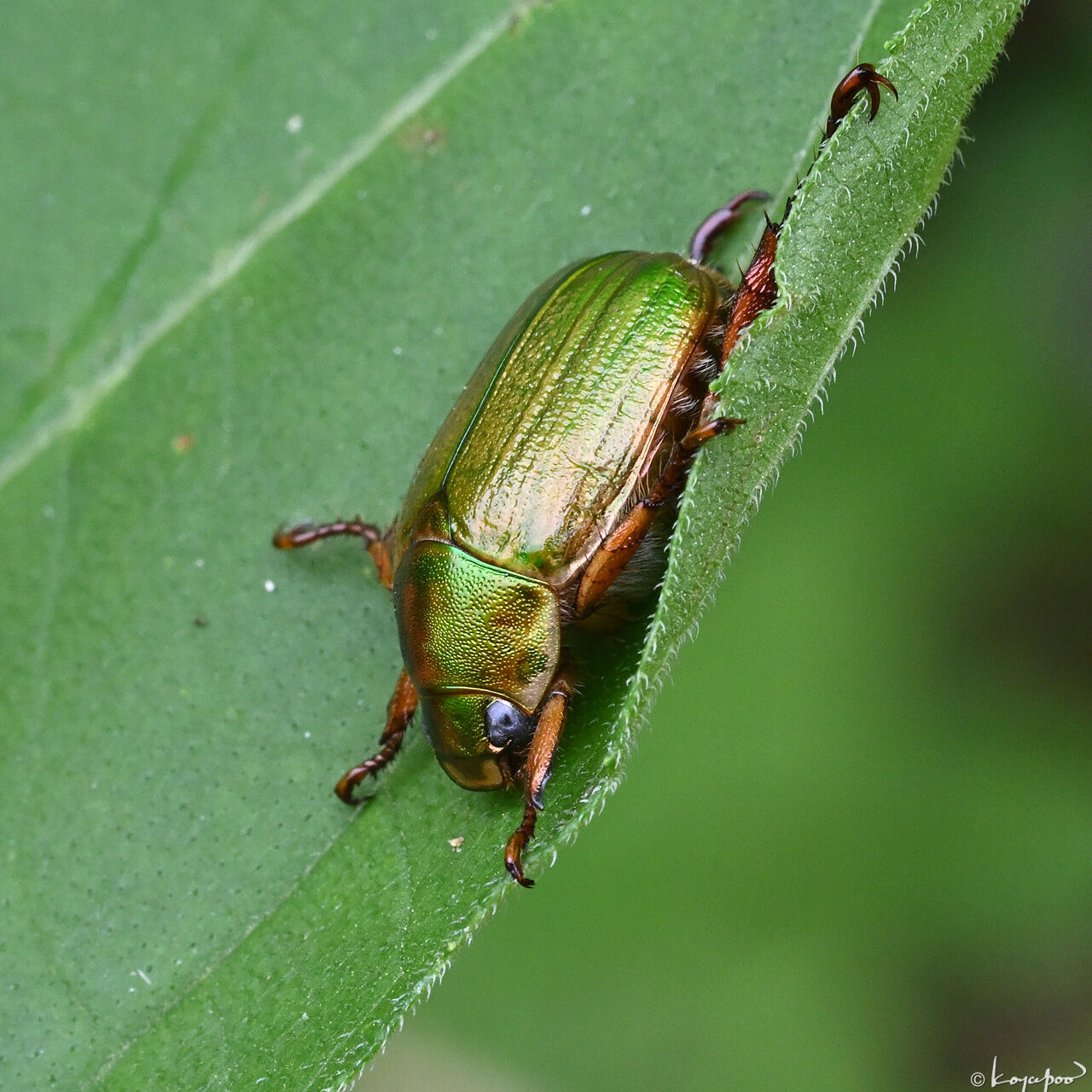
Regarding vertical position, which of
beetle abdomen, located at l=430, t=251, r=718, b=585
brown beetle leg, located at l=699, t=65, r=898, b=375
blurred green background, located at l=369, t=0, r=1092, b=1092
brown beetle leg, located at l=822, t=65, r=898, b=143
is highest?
brown beetle leg, located at l=822, t=65, r=898, b=143

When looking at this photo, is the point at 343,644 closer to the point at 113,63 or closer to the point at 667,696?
the point at 667,696

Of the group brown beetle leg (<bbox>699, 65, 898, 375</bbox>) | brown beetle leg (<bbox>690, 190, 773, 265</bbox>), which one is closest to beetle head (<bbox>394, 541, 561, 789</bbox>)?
brown beetle leg (<bbox>699, 65, 898, 375</bbox>)

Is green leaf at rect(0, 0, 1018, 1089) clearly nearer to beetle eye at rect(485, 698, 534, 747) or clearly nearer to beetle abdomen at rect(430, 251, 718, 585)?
beetle eye at rect(485, 698, 534, 747)

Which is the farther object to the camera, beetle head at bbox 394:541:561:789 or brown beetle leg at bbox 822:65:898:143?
beetle head at bbox 394:541:561:789

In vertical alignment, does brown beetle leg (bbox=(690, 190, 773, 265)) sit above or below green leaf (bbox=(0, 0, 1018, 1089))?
above

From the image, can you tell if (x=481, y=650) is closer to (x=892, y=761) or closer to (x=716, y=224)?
(x=716, y=224)

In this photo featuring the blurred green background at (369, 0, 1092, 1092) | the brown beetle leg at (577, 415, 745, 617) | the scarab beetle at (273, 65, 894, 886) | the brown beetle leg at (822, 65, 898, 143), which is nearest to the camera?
the brown beetle leg at (822, 65, 898, 143)

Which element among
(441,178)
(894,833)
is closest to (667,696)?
(894,833)

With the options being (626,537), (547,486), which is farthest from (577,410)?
(626,537)

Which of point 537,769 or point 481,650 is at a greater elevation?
point 481,650

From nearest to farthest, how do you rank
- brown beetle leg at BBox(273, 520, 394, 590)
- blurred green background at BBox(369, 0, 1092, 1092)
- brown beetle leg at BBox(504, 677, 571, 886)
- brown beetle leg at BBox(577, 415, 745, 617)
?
brown beetle leg at BBox(504, 677, 571, 886)
brown beetle leg at BBox(577, 415, 745, 617)
brown beetle leg at BBox(273, 520, 394, 590)
blurred green background at BBox(369, 0, 1092, 1092)
